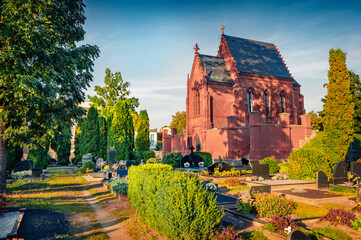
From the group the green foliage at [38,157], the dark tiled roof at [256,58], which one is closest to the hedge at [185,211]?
the green foliage at [38,157]

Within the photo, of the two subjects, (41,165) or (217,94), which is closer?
(41,165)

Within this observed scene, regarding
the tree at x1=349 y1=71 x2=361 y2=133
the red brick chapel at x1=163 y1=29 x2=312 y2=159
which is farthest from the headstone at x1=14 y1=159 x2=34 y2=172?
the tree at x1=349 y1=71 x2=361 y2=133

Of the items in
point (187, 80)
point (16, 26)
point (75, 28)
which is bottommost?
point (16, 26)

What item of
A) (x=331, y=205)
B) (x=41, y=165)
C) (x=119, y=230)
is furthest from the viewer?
(x=41, y=165)

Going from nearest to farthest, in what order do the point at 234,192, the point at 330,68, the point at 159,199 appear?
the point at 159,199, the point at 234,192, the point at 330,68

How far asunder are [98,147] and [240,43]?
92.1ft

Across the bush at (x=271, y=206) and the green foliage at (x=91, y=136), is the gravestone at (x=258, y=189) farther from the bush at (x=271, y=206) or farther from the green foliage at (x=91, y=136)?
the green foliage at (x=91, y=136)

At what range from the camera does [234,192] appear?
39.2 ft

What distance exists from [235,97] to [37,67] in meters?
26.7

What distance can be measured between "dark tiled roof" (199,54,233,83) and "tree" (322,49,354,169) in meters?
18.1

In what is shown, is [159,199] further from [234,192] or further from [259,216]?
[234,192]

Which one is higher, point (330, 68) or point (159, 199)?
point (330, 68)

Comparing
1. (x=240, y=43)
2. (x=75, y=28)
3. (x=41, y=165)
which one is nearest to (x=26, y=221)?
(x=75, y=28)

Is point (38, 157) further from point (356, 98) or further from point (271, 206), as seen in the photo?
point (356, 98)
